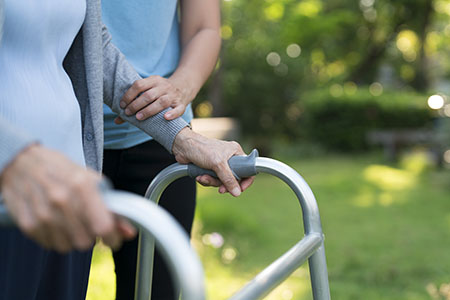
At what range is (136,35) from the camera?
1.50 metres

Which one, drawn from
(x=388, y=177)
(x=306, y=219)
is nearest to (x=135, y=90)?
(x=306, y=219)

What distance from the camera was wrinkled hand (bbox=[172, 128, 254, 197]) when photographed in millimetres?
1133

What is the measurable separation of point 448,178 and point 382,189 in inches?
38.4

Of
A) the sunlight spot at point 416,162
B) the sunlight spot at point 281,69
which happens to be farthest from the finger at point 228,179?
the sunlight spot at point 281,69

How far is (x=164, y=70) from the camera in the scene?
1.56 m

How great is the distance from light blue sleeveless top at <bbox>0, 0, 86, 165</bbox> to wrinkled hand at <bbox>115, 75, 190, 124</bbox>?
22 cm

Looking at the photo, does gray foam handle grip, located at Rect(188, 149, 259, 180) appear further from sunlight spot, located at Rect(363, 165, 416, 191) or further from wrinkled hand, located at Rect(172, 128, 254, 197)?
sunlight spot, located at Rect(363, 165, 416, 191)

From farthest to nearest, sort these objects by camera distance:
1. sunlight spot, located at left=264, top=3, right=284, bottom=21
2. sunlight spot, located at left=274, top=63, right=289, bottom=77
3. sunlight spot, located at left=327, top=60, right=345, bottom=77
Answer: sunlight spot, located at left=327, top=60, right=345, bottom=77
sunlight spot, located at left=264, top=3, right=284, bottom=21
sunlight spot, located at left=274, top=63, right=289, bottom=77

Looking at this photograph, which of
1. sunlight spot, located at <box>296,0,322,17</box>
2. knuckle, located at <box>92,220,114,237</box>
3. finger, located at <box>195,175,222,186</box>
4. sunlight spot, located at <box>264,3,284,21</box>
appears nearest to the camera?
knuckle, located at <box>92,220,114,237</box>

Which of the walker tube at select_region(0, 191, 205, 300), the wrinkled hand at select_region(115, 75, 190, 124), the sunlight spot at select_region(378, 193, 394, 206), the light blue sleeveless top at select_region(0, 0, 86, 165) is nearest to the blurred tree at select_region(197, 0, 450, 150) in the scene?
the sunlight spot at select_region(378, 193, 394, 206)

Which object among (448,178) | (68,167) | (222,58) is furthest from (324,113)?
(68,167)

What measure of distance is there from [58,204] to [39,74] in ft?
1.38

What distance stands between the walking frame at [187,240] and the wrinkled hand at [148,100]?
5.8 inches

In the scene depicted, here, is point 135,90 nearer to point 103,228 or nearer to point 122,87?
point 122,87
